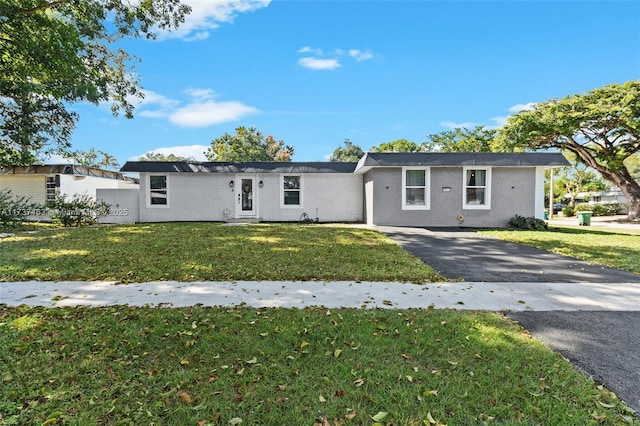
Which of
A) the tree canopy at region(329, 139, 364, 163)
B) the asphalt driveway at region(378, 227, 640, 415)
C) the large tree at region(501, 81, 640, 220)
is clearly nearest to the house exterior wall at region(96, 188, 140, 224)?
Result: the asphalt driveway at region(378, 227, 640, 415)

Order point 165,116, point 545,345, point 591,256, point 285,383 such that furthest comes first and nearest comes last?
point 165,116
point 591,256
point 545,345
point 285,383

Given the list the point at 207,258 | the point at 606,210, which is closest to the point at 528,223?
the point at 207,258

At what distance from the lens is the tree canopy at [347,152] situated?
53.5 m

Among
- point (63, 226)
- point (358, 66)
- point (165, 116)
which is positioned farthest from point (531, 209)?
point (165, 116)

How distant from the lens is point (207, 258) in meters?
6.76

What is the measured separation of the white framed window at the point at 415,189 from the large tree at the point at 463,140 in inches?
700

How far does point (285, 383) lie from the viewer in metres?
2.34

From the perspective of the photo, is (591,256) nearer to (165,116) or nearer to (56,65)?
(56,65)

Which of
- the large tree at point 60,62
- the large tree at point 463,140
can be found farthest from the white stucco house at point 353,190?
the large tree at point 463,140

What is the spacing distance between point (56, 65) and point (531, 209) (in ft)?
56.6

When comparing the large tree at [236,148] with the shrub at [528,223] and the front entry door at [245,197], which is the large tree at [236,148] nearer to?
the front entry door at [245,197]

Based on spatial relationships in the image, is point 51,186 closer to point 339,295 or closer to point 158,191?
point 158,191

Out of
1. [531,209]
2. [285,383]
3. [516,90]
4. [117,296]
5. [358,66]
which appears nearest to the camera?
A: [285,383]

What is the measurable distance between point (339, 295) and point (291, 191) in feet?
37.3
